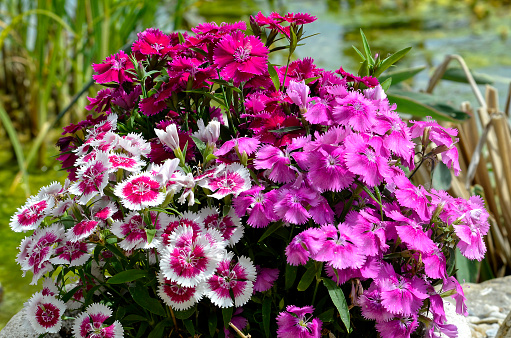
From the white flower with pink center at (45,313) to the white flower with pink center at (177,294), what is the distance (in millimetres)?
232

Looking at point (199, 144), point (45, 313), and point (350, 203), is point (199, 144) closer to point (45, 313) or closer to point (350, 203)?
point (350, 203)

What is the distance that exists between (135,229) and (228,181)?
17 centimetres

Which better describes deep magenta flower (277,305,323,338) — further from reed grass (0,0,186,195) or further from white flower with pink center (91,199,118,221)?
reed grass (0,0,186,195)

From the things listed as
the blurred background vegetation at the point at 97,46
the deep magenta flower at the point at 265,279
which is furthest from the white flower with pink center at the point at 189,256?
the blurred background vegetation at the point at 97,46

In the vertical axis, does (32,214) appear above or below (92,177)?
below

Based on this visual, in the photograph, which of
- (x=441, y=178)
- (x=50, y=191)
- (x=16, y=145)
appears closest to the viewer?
(x=50, y=191)

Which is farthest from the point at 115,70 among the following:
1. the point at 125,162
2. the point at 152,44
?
the point at 125,162

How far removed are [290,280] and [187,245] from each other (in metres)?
0.19

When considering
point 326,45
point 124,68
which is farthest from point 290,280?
point 326,45

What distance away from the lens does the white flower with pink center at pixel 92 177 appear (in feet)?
3.04

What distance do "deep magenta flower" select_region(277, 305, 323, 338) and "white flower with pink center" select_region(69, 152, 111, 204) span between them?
0.37 m

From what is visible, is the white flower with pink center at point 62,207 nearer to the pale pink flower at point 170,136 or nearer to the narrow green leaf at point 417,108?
the pale pink flower at point 170,136

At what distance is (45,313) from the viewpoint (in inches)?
41.2

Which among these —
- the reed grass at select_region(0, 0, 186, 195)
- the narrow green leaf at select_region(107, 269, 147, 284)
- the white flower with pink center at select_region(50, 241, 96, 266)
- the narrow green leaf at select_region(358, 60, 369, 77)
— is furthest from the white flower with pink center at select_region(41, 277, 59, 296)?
the reed grass at select_region(0, 0, 186, 195)
